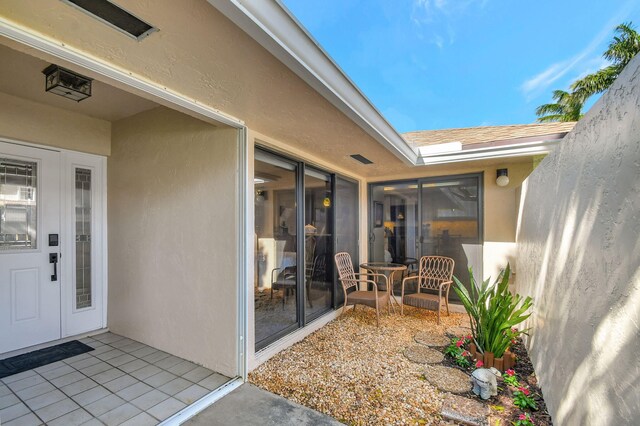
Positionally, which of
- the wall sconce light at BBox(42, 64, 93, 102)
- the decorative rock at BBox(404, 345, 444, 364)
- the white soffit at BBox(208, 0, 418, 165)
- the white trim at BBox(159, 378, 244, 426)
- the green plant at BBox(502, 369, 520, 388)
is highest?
the wall sconce light at BBox(42, 64, 93, 102)

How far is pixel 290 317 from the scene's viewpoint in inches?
144

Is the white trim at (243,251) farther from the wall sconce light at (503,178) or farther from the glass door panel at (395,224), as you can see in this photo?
the wall sconce light at (503,178)

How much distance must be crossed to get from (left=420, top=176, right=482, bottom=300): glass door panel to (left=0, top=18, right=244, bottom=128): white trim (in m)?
3.90

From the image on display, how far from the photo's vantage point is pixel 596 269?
1.51m

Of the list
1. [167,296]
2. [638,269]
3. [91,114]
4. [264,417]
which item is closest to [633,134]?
[638,269]

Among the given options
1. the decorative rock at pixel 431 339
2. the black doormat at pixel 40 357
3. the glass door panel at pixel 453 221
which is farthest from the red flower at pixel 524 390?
the black doormat at pixel 40 357

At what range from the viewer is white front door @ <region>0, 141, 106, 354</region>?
10.3 feet

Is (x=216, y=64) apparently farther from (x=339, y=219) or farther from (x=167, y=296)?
(x=339, y=219)

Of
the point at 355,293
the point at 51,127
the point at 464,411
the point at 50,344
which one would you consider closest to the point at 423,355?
the point at 464,411

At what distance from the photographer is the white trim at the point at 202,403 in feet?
7.07

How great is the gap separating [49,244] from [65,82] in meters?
1.96

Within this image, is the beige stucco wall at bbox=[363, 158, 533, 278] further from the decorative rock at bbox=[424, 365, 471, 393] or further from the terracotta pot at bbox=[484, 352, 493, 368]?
the decorative rock at bbox=[424, 365, 471, 393]

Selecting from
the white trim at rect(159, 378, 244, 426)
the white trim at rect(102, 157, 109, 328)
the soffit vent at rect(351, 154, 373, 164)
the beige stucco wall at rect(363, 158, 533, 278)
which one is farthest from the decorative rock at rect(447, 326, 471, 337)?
the white trim at rect(102, 157, 109, 328)

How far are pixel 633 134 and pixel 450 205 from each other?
155 inches
